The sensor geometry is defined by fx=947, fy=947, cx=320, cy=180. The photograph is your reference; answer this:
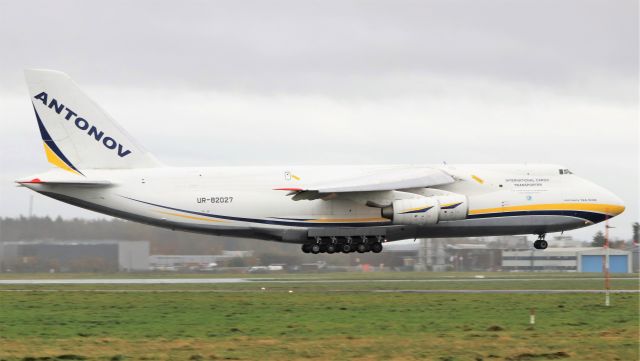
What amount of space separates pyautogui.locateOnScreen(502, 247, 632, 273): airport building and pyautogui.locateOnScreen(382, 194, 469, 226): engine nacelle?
61.4 feet

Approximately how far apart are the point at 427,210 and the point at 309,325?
14929mm

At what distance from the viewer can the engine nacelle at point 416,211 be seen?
119ft

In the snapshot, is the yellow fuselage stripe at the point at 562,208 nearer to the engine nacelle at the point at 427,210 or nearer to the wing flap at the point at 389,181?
the engine nacelle at the point at 427,210

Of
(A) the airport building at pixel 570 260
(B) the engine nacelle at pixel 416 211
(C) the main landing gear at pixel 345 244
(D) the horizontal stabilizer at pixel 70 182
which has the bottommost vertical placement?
(A) the airport building at pixel 570 260

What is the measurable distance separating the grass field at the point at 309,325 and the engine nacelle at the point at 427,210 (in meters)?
3.20

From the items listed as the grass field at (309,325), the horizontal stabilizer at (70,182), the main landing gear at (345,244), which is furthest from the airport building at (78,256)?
the main landing gear at (345,244)

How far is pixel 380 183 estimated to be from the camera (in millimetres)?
36531

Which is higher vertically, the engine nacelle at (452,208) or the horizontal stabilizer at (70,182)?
the horizontal stabilizer at (70,182)

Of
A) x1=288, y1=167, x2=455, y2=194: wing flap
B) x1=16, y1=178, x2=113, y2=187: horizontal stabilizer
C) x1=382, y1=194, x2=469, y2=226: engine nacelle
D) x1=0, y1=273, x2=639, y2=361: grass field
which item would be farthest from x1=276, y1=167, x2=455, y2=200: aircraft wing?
x1=16, y1=178, x2=113, y2=187: horizontal stabilizer

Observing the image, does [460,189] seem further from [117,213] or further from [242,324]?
[242,324]

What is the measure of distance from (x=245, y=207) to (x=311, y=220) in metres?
2.65

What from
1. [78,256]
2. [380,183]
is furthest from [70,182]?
[380,183]

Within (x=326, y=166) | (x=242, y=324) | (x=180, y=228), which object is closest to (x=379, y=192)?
(x=326, y=166)

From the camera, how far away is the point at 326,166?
125 feet
